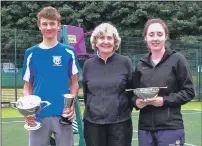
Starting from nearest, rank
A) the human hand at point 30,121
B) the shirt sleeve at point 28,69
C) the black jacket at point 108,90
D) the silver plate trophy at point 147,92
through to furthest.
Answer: the silver plate trophy at point 147,92 < the human hand at point 30,121 < the black jacket at point 108,90 < the shirt sleeve at point 28,69

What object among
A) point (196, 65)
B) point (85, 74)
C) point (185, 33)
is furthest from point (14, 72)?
point (185, 33)

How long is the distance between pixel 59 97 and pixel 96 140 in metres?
0.49

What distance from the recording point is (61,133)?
3.90 metres

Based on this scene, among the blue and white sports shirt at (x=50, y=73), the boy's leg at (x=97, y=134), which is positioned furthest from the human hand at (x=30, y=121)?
the boy's leg at (x=97, y=134)

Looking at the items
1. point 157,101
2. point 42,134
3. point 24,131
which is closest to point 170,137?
point 157,101

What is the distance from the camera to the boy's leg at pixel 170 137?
3.58 metres

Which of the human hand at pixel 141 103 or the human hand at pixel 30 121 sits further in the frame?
the human hand at pixel 30 121

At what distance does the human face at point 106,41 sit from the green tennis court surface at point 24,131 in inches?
149

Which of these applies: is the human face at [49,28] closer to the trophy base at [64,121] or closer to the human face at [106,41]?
the human face at [106,41]

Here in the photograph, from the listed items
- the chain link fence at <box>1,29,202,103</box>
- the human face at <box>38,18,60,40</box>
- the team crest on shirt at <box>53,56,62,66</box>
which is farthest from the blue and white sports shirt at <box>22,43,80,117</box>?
the chain link fence at <box>1,29,202,103</box>

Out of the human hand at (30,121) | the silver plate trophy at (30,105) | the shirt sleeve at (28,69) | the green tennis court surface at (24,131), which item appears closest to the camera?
the silver plate trophy at (30,105)

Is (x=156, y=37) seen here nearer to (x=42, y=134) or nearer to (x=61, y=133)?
(x=61, y=133)

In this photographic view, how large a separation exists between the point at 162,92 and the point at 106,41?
2.12ft

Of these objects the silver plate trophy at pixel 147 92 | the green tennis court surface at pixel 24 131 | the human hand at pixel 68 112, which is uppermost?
the silver plate trophy at pixel 147 92
